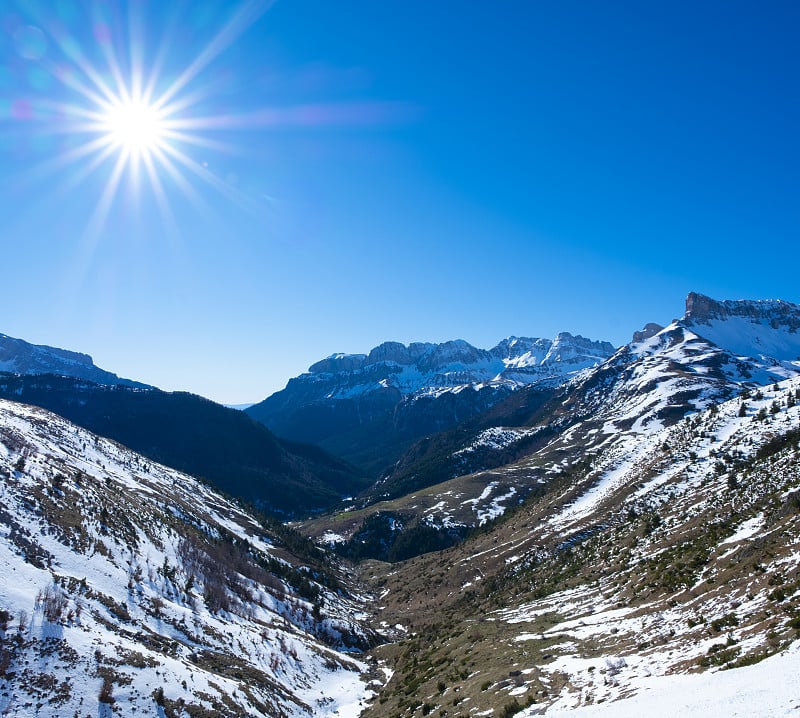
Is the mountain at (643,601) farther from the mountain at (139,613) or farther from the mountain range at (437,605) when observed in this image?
the mountain at (139,613)

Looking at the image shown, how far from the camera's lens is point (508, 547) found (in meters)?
112

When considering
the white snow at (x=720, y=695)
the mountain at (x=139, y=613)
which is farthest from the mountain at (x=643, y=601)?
the mountain at (x=139, y=613)

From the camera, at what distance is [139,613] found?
43.3 metres

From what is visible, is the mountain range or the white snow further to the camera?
the mountain range

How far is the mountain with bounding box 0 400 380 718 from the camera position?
29.6 meters

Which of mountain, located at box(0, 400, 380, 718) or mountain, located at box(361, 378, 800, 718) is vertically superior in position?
mountain, located at box(0, 400, 380, 718)

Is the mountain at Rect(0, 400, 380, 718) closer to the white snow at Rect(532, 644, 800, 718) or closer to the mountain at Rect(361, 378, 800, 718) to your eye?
the mountain at Rect(361, 378, 800, 718)

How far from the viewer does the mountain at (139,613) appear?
97.0ft

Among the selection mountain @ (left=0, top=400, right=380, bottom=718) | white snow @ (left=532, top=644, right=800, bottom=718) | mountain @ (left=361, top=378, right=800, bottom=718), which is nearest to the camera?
white snow @ (left=532, top=644, right=800, bottom=718)

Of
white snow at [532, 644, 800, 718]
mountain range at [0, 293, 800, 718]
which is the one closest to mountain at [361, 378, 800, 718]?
white snow at [532, 644, 800, 718]

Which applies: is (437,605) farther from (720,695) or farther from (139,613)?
(720,695)

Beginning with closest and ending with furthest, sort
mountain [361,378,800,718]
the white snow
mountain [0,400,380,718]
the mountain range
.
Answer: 1. the white snow
2. mountain [361,378,800,718]
3. the mountain range
4. mountain [0,400,380,718]

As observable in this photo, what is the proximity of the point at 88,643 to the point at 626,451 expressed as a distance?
5525 inches

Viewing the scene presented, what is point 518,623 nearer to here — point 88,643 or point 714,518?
point 714,518
